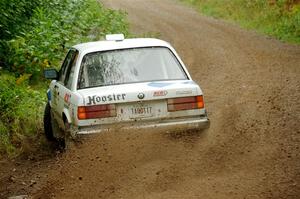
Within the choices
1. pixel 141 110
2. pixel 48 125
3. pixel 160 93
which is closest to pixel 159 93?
pixel 160 93

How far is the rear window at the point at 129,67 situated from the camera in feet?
25.2

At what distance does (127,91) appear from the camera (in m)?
7.28

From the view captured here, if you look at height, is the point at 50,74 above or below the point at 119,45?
below

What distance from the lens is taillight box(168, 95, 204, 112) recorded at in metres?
7.35

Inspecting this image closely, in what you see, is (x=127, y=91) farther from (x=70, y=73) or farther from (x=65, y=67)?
(x=65, y=67)

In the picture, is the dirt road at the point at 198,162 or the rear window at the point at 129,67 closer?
the dirt road at the point at 198,162

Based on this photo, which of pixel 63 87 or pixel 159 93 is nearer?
pixel 159 93

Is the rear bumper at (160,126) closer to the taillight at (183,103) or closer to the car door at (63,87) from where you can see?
the taillight at (183,103)

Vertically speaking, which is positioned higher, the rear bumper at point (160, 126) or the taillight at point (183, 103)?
the taillight at point (183, 103)

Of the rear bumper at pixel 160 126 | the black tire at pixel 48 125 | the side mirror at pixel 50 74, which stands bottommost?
the black tire at pixel 48 125

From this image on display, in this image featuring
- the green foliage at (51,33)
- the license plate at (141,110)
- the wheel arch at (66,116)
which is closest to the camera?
the license plate at (141,110)

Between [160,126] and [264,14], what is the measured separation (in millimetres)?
18236

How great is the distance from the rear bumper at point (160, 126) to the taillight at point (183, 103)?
152 millimetres

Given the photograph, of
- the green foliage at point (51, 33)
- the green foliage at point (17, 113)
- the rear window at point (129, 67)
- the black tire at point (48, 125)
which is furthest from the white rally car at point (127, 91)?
the green foliage at point (51, 33)
